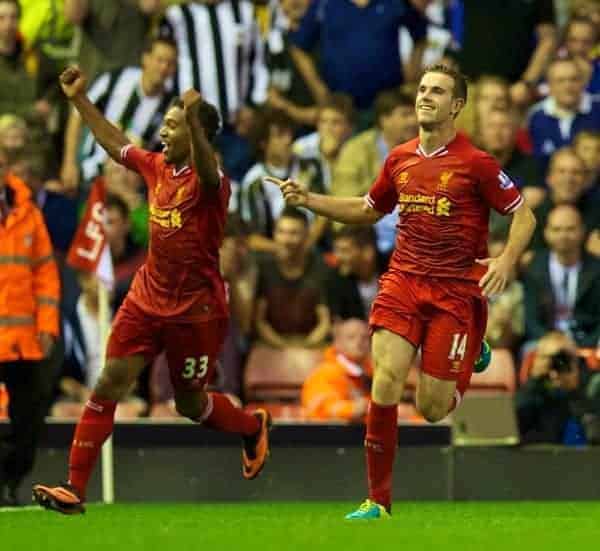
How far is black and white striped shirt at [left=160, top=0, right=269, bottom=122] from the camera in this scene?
16531 millimetres

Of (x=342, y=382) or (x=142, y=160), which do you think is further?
(x=342, y=382)

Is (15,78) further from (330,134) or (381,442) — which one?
(381,442)

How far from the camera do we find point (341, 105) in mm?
16516

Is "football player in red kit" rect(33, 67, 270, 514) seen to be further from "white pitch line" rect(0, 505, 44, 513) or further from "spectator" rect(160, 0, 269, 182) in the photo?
"spectator" rect(160, 0, 269, 182)

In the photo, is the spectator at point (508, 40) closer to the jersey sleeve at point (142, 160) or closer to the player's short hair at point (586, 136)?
the player's short hair at point (586, 136)

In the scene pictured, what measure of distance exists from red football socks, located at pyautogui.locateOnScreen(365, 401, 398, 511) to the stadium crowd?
3.63 meters

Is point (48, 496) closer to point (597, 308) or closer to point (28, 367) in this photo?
point (28, 367)

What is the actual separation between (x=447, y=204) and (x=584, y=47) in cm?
695

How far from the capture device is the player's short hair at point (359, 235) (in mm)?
15164

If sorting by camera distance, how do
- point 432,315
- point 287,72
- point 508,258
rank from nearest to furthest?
point 508,258
point 432,315
point 287,72

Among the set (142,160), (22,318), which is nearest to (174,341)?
(142,160)

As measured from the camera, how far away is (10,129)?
15062 mm

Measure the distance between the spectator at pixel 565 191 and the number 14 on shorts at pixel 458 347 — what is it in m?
5.14

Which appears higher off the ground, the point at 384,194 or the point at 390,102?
the point at 390,102
